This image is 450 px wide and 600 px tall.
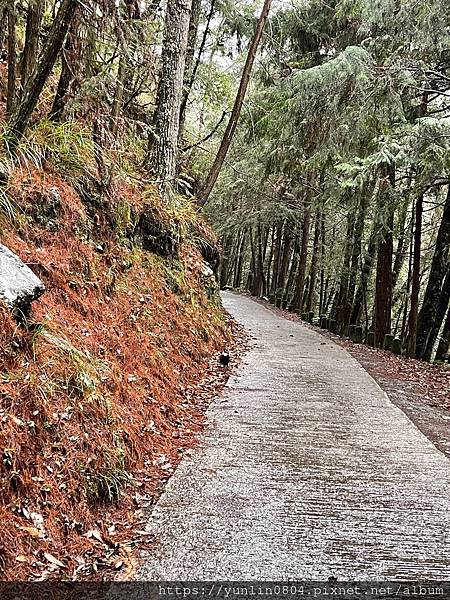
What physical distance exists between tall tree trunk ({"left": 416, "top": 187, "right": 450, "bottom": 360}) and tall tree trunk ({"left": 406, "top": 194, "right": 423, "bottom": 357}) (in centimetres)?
44

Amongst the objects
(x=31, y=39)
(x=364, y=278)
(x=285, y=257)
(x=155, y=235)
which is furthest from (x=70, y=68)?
(x=285, y=257)

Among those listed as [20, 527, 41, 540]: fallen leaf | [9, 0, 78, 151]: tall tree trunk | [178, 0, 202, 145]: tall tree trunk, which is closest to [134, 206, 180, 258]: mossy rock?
[9, 0, 78, 151]: tall tree trunk

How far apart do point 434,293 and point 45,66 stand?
32.4ft

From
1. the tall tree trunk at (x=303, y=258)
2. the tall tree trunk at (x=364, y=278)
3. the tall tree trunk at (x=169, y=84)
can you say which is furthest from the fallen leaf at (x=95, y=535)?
the tall tree trunk at (x=303, y=258)

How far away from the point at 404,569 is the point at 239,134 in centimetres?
1750

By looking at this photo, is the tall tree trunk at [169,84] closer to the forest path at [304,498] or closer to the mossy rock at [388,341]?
the forest path at [304,498]

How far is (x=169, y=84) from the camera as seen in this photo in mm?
9359

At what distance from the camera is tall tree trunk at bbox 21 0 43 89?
593 cm

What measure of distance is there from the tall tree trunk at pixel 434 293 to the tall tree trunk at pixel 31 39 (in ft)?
28.9

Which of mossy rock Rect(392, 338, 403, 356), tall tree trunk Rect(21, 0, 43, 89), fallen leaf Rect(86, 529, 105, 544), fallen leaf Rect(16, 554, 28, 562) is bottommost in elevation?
fallen leaf Rect(86, 529, 105, 544)

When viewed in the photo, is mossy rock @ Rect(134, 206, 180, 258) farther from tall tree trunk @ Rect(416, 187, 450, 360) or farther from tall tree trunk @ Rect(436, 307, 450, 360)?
tall tree trunk @ Rect(436, 307, 450, 360)

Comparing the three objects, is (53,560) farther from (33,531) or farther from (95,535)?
(95,535)

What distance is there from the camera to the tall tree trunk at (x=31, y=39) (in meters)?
5.93

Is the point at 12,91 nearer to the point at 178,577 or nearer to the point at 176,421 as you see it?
the point at 176,421
